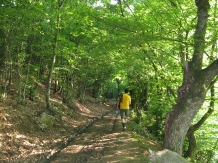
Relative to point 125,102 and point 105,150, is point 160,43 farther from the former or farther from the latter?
point 105,150

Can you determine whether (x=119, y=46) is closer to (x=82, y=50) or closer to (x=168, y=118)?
(x=168, y=118)

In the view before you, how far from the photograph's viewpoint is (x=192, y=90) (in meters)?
6.34

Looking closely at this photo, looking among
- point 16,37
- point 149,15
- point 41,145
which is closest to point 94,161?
point 41,145

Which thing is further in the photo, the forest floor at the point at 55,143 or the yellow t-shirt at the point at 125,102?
the yellow t-shirt at the point at 125,102

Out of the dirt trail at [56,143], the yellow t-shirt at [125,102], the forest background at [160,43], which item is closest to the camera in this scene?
the forest background at [160,43]

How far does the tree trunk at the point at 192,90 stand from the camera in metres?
6.26

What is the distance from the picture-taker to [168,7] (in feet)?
22.8

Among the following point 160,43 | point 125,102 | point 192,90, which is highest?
point 160,43

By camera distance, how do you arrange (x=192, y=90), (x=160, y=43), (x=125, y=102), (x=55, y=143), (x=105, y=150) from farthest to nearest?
(x=125, y=102)
(x=55, y=143)
(x=160, y=43)
(x=105, y=150)
(x=192, y=90)

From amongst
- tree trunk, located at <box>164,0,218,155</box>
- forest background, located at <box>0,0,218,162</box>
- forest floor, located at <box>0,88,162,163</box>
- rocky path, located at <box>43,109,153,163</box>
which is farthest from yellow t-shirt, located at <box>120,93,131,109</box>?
tree trunk, located at <box>164,0,218,155</box>

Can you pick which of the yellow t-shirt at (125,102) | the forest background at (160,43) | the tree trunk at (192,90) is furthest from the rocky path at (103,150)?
the yellow t-shirt at (125,102)

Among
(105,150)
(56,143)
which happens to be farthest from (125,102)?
(56,143)

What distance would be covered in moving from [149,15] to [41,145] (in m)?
6.14

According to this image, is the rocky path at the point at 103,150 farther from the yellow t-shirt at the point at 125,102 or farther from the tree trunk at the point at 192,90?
the yellow t-shirt at the point at 125,102
